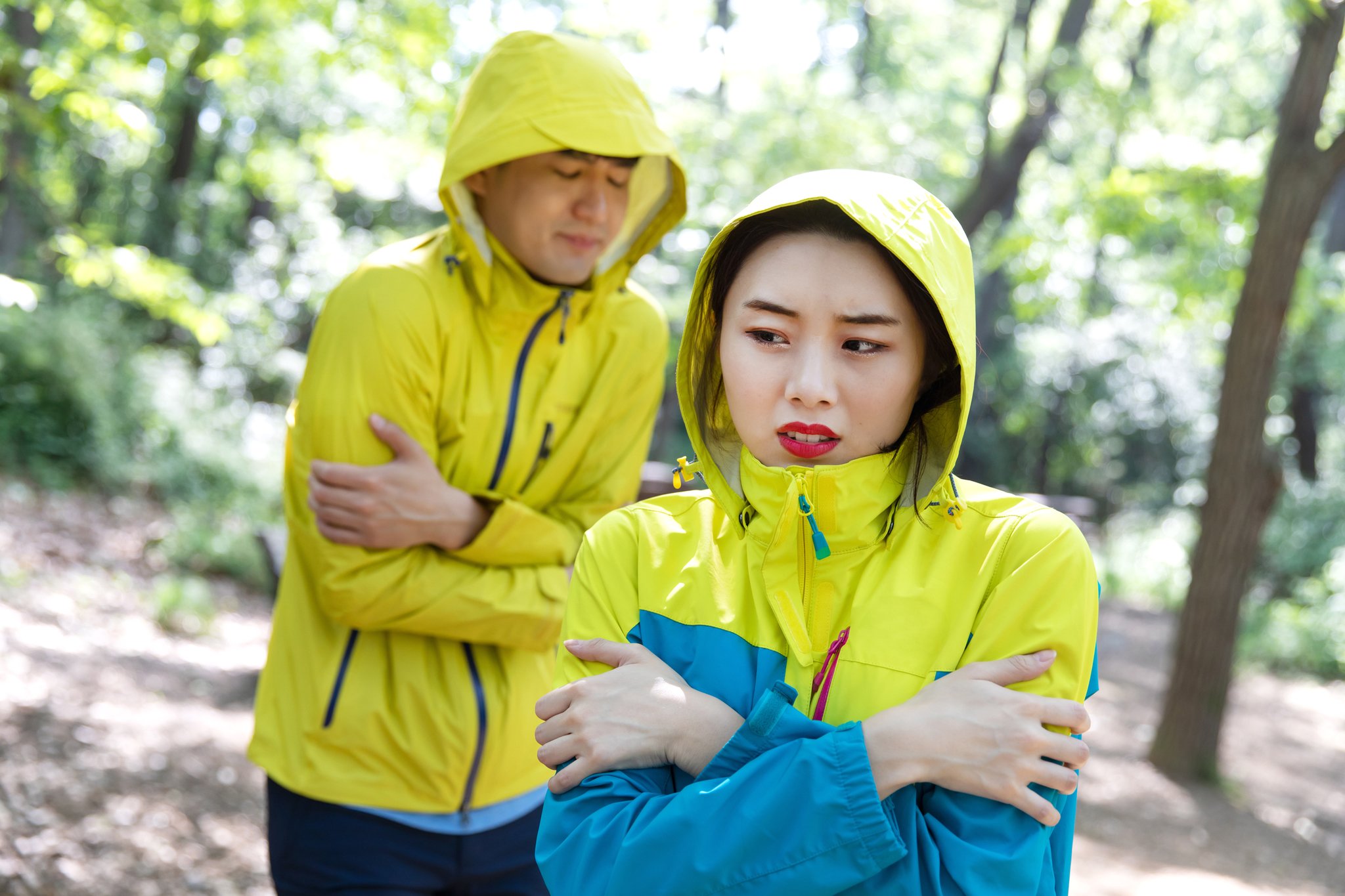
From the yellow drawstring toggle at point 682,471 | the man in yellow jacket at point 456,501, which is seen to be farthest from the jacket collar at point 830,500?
the man in yellow jacket at point 456,501

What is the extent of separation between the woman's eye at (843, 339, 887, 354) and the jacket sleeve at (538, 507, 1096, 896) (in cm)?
32

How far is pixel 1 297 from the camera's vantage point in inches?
104

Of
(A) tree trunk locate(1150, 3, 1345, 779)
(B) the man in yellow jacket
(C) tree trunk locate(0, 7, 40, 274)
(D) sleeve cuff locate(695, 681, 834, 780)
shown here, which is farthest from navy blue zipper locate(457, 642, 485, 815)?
(A) tree trunk locate(1150, 3, 1345, 779)

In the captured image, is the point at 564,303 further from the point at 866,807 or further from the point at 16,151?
the point at 16,151

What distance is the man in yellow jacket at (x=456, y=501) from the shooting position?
2.06m

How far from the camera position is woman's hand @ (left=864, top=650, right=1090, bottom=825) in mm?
1210

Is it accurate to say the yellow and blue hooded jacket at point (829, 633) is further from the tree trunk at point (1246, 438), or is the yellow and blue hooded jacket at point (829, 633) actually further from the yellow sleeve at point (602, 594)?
the tree trunk at point (1246, 438)

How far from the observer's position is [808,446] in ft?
4.58

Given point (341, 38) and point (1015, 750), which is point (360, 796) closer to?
point (1015, 750)

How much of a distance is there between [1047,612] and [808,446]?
34 centimetres

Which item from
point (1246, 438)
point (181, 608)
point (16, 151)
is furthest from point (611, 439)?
point (181, 608)

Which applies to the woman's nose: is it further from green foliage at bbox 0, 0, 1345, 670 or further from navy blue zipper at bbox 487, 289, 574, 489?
green foliage at bbox 0, 0, 1345, 670

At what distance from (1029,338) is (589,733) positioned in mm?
19263

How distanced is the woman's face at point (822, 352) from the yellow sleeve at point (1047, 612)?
0.23 metres
